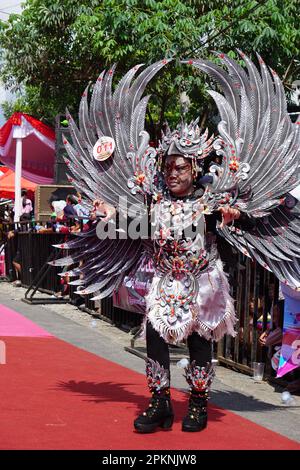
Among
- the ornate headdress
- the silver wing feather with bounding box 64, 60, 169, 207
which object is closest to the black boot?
the silver wing feather with bounding box 64, 60, 169, 207

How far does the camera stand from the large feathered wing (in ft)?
19.5

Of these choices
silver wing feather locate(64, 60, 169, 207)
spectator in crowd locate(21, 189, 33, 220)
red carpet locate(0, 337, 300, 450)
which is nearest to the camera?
red carpet locate(0, 337, 300, 450)

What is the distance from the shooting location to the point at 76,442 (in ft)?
17.4

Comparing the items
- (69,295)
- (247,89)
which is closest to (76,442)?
(247,89)

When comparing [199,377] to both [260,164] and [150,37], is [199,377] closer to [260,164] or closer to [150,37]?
[260,164]

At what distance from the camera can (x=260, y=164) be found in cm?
607

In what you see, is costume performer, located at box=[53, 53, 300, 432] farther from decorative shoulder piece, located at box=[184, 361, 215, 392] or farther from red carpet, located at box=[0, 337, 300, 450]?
red carpet, located at box=[0, 337, 300, 450]

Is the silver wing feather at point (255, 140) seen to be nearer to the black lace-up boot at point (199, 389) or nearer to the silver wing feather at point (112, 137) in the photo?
the silver wing feather at point (112, 137)

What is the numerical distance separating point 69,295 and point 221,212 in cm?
809

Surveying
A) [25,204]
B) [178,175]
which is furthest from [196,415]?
[25,204]

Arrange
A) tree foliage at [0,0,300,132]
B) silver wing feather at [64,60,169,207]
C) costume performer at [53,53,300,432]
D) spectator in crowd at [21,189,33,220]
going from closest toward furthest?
costume performer at [53,53,300,432] → silver wing feather at [64,60,169,207] → tree foliage at [0,0,300,132] → spectator in crowd at [21,189,33,220]

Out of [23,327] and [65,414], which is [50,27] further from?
[65,414]

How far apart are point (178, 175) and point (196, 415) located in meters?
1.59

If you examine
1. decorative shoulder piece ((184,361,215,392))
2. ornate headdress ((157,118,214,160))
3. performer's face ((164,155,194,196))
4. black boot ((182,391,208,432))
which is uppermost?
ornate headdress ((157,118,214,160))
